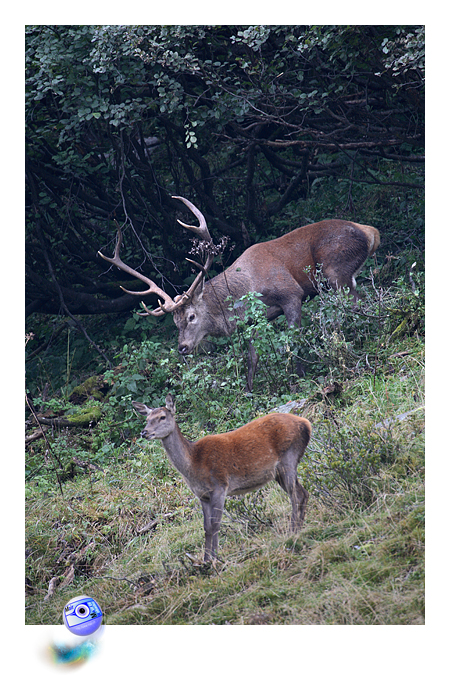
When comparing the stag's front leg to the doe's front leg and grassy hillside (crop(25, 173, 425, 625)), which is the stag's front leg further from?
the doe's front leg

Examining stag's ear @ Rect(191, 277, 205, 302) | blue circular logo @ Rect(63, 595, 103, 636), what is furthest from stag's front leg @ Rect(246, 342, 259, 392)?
blue circular logo @ Rect(63, 595, 103, 636)

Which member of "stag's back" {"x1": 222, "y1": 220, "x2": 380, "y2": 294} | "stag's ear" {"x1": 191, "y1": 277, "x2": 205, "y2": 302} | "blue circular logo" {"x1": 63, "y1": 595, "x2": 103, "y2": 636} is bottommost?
"blue circular logo" {"x1": 63, "y1": 595, "x2": 103, "y2": 636}

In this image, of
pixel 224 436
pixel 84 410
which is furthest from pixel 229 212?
pixel 224 436

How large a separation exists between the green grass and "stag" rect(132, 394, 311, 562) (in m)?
0.13

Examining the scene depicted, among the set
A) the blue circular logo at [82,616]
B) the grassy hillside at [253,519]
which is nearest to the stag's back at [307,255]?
the grassy hillside at [253,519]

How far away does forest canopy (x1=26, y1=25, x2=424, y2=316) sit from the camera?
521cm

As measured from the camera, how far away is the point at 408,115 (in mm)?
5555

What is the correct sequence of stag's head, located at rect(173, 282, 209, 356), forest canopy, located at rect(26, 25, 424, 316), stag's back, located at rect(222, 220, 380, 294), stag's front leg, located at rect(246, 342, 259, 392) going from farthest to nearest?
stag's back, located at rect(222, 220, 380, 294), stag's head, located at rect(173, 282, 209, 356), forest canopy, located at rect(26, 25, 424, 316), stag's front leg, located at rect(246, 342, 259, 392)

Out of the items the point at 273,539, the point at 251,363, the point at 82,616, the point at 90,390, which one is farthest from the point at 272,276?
the point at 82,616

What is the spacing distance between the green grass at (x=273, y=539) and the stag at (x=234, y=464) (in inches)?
5.3

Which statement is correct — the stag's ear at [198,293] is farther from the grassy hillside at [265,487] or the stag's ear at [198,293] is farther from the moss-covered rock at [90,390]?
the moss-covered rock at [90,390]

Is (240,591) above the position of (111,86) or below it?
below

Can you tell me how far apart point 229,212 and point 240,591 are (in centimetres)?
392

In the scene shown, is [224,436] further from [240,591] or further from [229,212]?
[229,212]
